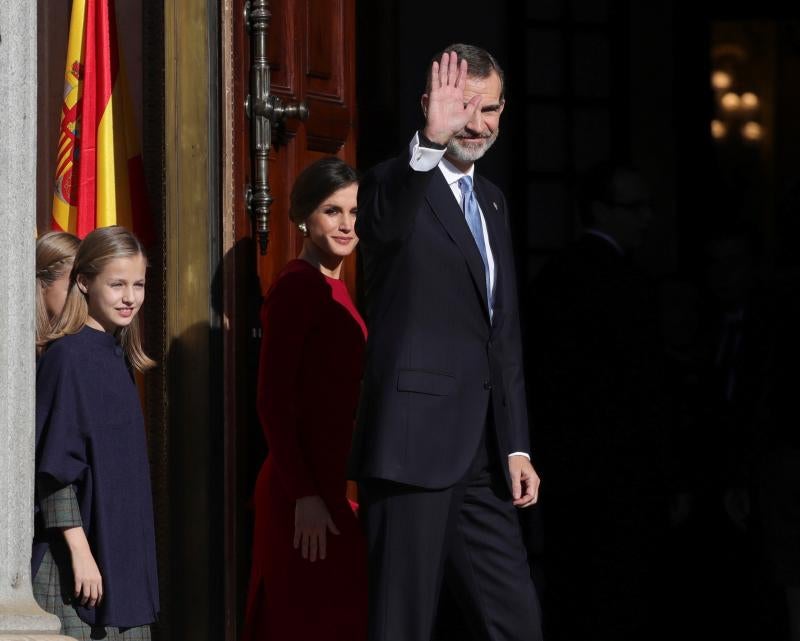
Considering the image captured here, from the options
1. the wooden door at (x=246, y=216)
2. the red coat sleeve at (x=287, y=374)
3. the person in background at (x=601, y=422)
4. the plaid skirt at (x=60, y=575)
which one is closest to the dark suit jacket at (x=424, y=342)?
the red coat sleeve at (x=287, y=374)

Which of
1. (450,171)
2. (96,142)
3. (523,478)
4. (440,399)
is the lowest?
(523,478)

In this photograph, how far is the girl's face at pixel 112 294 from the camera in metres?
5.63

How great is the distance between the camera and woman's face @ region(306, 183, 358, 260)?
6.14 m

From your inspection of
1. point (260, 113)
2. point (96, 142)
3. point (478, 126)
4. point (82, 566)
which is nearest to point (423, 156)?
point (478, 126)

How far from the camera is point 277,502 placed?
6.06m

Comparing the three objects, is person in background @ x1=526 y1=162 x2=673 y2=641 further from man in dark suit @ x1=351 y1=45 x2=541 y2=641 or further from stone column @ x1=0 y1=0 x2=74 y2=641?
stone column @ x1=0 y1=0 x2=74 y2=641

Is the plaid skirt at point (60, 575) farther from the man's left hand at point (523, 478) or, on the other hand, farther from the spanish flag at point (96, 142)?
the spanish flag at point (96, 142)

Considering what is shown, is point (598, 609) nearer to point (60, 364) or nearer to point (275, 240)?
point (275, 240)

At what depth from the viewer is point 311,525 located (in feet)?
19.3

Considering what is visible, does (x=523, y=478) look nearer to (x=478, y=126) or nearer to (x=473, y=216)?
(x=473, y=216)

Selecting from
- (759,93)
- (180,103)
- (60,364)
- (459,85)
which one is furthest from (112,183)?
(759,93)

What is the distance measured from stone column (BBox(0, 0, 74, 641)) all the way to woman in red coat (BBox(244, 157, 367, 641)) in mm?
1120

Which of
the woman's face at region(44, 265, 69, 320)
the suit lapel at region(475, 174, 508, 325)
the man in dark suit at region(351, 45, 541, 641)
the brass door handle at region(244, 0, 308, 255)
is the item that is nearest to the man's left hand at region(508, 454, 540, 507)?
the man in dark suit at region(351, 45, 541, 641)

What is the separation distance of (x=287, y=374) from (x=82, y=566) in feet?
3.14
